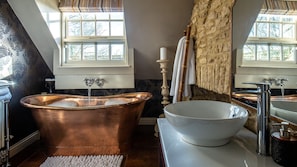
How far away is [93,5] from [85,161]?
7.20 ft

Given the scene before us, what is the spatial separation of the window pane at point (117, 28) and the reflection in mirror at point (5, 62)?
151cm

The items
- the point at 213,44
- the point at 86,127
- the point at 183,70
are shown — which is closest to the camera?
the point at 213,44

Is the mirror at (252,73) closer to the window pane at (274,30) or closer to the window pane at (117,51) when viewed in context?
the window pane at (274,30)

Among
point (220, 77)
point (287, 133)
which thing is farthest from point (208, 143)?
point (220, 77)

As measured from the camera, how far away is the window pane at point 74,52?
11.3 ft

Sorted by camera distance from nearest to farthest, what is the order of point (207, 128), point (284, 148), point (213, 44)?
point (284, 148) < point (207, 128) < point (213, 44)

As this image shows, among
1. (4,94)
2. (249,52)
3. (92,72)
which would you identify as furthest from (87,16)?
(249,52)

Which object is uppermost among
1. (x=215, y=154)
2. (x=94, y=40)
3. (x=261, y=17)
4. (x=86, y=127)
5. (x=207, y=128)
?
(x=94, y=40)

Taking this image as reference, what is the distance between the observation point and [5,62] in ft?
7.94

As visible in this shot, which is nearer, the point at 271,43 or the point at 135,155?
the point at 271,43

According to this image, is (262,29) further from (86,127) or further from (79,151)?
(79,151)

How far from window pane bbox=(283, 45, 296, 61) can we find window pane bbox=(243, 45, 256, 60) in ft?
0.59

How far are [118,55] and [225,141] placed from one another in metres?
2.75

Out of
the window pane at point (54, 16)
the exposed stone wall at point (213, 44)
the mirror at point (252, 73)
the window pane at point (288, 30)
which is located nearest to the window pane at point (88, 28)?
the window pane at point (54, 16)
